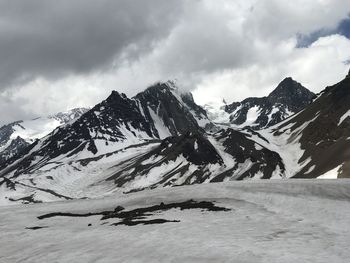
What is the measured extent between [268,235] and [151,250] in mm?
7013

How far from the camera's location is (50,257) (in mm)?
28953

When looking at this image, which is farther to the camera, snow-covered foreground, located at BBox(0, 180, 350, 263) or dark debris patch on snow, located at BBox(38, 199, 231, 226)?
dark debris patch on snow, located at BBox(38, 199, 231, 226)

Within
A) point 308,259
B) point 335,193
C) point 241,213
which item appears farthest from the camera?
point 335,193

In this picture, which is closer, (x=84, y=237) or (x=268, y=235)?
(x=268, y=235)

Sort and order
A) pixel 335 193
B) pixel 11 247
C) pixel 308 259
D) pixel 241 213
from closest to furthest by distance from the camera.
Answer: pixel 308 259 < pixel 11 247 < pixel 241 213 < pixel 335 193

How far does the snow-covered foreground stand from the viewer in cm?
2564

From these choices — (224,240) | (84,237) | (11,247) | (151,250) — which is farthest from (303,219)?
(11,247)

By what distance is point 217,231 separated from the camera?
3322cm

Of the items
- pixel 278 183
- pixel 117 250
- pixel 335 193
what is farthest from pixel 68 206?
pixel 117 250

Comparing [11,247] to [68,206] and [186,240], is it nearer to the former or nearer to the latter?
[186,240]

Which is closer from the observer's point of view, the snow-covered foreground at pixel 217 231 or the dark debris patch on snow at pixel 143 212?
the snow-covered foreground at pixel 217 231

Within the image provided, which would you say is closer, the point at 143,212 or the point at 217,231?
A: the point at 217,231

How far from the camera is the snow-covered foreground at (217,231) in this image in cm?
2564

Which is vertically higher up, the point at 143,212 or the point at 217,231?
the point at 143,212
